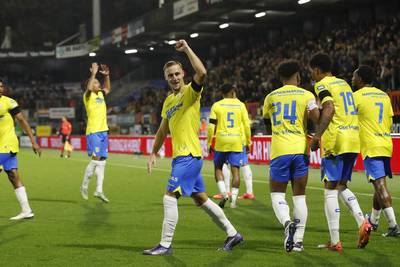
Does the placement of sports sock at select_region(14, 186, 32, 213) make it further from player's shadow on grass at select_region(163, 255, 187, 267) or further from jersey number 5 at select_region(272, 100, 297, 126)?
jersey number 5 at select_region(272, 100, 297, 126)

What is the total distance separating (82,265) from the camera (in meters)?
7.66

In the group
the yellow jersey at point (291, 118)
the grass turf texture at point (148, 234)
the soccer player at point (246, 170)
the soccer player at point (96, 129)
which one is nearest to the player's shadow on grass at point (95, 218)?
the grass turf texture at point (148, 234)

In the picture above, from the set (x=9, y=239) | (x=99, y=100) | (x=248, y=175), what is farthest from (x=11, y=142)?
(x=248, y=175)

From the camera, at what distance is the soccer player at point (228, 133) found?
1328 cm

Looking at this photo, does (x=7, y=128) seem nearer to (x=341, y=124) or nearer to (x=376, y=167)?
(x=341, y=124)

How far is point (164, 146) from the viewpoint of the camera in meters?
34.3

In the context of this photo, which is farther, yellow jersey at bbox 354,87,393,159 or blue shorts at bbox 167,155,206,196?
yellow jersey at bbox 354,87,393,159

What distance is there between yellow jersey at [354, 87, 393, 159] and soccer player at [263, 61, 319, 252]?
4.66ft

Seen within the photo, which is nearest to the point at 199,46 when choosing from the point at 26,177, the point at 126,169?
the point at 126,169

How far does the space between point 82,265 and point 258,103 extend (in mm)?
26709

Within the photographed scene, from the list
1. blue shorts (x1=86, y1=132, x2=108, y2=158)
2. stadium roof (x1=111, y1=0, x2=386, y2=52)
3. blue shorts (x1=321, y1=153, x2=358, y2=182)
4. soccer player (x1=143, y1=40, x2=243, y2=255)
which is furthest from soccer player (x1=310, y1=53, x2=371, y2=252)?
stadium roof (x1=111, y1=0, x2=386, y2=52)

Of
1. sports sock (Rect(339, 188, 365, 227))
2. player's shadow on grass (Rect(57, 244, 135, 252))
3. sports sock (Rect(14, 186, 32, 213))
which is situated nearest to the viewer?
player's shadow on grass (Rect(57, 244, 135, 252))

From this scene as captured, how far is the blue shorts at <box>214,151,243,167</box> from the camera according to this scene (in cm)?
1338

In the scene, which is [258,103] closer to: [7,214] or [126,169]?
[126,169]
